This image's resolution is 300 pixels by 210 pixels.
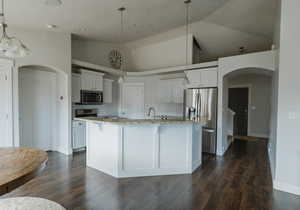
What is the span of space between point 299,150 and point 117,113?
5299 mm

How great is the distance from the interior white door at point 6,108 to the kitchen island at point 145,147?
2021 millimetres

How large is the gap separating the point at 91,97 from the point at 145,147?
9.06 feet

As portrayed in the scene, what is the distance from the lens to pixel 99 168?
3.41 meters

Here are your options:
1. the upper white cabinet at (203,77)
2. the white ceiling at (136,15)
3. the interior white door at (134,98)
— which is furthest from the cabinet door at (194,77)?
the interior white door at (134,98)

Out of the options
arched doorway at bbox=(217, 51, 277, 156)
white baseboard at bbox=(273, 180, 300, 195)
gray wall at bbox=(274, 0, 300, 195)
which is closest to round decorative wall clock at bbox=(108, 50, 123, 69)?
arched doorway at bbox=(217, 51, 277, 156)

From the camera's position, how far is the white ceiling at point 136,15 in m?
3.22

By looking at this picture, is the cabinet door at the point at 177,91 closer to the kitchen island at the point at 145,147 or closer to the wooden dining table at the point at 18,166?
the kitchen island at the point at 145,147

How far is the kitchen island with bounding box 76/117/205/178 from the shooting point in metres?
3.06

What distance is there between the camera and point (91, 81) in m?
5.08

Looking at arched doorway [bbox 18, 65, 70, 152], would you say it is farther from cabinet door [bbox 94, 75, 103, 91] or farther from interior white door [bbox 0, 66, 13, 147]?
cabinet door [bbox 94, 75, 103, 91]

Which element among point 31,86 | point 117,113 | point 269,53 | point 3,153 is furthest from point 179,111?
point 3,153

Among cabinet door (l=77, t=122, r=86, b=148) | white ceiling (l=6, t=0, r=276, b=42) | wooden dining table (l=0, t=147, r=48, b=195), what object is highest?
white ceiling (l=6, t=0, r=276, b=42)

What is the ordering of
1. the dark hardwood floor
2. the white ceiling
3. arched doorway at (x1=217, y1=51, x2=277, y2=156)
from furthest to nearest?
arched doorway at (x1=217, y1=51, x2=277, y2=156) → the white ceiling → the dark hardwood floor

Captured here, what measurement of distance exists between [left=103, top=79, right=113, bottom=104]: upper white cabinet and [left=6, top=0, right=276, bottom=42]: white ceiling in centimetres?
150
